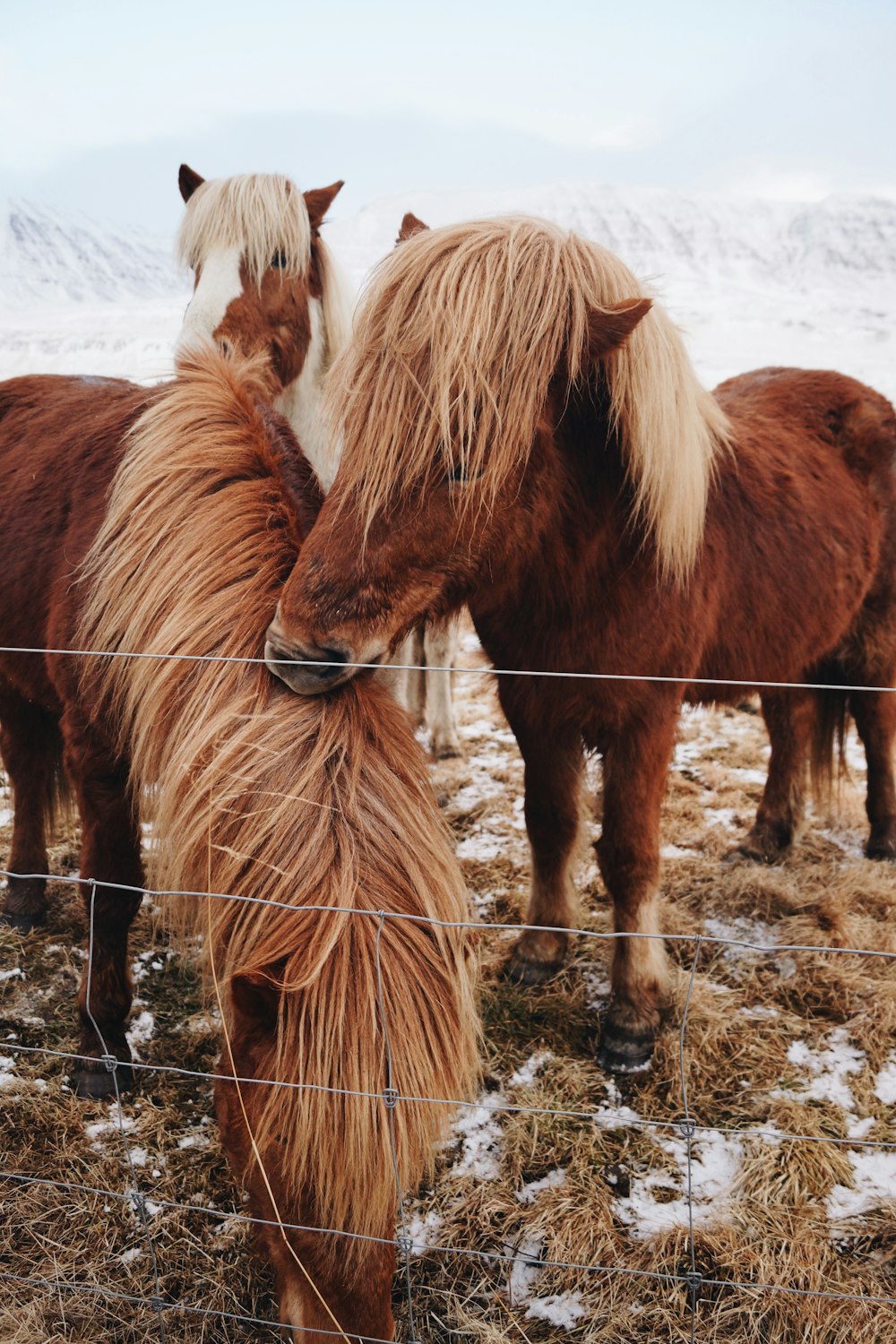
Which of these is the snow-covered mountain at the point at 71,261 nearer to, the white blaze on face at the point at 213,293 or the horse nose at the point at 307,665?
the white blaze on face at the point at 213,293

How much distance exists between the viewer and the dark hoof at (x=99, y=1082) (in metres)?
2.25

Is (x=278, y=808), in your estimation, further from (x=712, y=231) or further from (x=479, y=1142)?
(x=712, y=231)

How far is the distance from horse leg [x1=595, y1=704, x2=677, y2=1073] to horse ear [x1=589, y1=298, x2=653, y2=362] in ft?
3.23

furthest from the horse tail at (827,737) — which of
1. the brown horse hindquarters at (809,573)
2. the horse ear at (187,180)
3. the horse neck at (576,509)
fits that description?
the horse ear at (187,180)

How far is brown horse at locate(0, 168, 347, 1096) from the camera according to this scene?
79.0 inches

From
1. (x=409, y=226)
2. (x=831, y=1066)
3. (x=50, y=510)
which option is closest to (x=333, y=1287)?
(x=831, y=1066)

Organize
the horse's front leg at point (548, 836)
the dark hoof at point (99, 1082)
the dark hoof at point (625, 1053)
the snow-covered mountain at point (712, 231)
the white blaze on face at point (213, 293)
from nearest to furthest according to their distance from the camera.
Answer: the dark hoof at point (99, 1082) → the dark hoof at point (625, 1053) → the horse's front leg at point (548, 836) → the white blaze on face at point (213, 293) → the snow-covered mountain at point (712, 231)

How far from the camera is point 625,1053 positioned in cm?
238

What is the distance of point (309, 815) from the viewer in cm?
128

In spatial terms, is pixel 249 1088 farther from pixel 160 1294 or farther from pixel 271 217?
pixel 271 217

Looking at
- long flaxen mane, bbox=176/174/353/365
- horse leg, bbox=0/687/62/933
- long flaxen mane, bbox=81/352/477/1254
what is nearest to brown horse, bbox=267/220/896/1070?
long flaxen mane, bbox=81/352/477/1254

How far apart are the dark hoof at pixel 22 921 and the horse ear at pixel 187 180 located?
286 cm

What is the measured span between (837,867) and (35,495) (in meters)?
3.31

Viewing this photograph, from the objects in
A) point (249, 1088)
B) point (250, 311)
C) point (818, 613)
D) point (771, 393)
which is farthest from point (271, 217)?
point (249, 1088)
